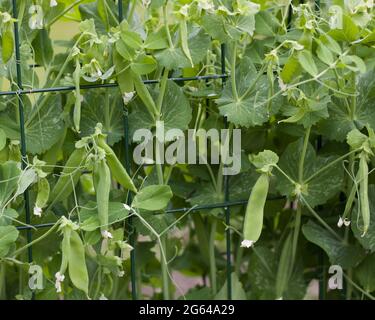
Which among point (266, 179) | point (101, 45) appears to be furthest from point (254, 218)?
point (101, 45)

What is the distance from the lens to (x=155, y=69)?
155 centimetres

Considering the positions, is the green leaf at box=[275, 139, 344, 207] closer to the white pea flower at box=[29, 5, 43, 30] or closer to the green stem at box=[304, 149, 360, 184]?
the green stem at box=[304, 149, 360, 184]

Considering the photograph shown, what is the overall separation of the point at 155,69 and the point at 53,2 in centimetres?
23

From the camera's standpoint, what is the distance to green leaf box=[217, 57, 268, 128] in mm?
1472

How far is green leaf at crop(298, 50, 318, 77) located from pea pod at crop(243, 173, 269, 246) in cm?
20

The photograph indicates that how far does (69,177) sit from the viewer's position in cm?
148

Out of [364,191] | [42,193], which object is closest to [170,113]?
[42,193]

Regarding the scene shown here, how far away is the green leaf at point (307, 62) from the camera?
1.38m

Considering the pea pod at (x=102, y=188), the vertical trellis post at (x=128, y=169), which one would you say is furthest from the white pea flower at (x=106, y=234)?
the vertical trellis post at (x=128, y=169)

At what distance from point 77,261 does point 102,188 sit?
134mm

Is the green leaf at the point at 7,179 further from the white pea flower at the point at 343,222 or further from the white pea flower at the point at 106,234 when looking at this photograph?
the white pea flower at the point at 343,222

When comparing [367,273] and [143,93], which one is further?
[367,273]

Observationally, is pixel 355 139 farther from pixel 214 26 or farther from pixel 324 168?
pixel 214 26
